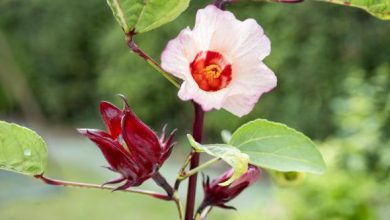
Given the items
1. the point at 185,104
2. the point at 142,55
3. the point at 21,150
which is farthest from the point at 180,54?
the point at 185,104

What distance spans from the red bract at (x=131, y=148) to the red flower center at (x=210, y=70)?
4cm

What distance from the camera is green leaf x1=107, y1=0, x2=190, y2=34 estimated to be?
0.42 metres

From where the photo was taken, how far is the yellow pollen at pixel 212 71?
16.9 inches

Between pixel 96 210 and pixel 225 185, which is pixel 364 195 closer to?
pixel 225 185

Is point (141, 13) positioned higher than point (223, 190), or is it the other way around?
point (141, 13)

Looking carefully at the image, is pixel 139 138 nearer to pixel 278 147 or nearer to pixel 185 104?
pixel 278 147

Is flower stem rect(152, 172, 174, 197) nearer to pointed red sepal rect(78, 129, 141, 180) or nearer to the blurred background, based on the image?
pointed red sepal rect(78, 129, 141, 180)

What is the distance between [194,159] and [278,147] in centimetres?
5

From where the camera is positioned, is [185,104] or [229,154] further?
[185,104]

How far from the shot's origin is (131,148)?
436 millimetres

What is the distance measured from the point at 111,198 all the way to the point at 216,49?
18.6 feet

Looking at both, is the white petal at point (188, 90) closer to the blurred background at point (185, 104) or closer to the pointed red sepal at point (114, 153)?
the pointed red sepal at point (114, 153)

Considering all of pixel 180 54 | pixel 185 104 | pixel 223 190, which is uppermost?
pixel 180 54

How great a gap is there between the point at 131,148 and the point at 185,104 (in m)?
6.85
